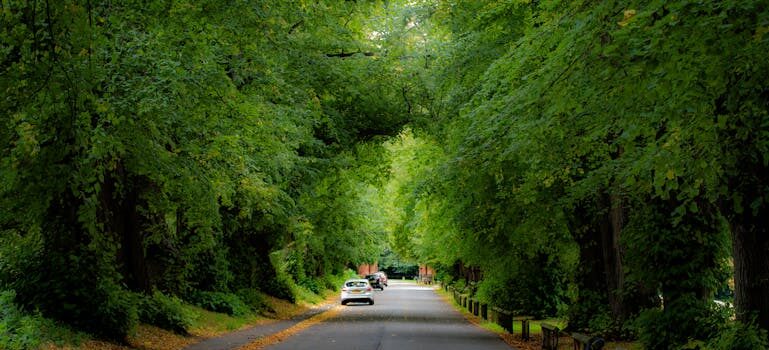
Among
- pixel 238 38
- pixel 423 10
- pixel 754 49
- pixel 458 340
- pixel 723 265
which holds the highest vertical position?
pixel 423 10

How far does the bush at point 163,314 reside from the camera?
1898 centimetres

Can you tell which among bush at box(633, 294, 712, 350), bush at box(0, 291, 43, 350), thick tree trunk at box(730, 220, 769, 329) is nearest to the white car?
bush at box(0, 291, 43, 350)

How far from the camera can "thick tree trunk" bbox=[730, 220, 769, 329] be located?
11.4 metres

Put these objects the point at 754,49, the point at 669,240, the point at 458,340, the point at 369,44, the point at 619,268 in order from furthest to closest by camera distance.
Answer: the point at 369,44 → the point at 458,340 → the point at 619,268 → the point at 669,240 → the point at 754,49

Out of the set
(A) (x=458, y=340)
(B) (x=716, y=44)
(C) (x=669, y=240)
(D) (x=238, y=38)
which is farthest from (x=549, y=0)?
(A) (x=458, y=340)

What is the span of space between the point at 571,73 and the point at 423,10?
15.9 m

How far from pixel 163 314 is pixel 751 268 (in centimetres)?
1313

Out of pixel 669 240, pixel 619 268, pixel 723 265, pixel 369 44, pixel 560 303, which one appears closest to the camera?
pixel 669 240

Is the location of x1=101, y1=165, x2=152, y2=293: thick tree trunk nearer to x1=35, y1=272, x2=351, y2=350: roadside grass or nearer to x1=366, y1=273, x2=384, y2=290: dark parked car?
x1=35, y1=272, x2=351, y2=350: roadside grass

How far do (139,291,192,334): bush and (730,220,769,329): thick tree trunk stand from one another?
1243 cm

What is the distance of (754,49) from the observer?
6805 mm

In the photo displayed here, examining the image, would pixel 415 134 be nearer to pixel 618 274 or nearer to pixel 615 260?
pixel 615 260

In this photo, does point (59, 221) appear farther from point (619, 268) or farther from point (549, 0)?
point (619, 268)

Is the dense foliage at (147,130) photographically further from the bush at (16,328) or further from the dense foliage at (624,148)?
the dense foliage at (624,148)
